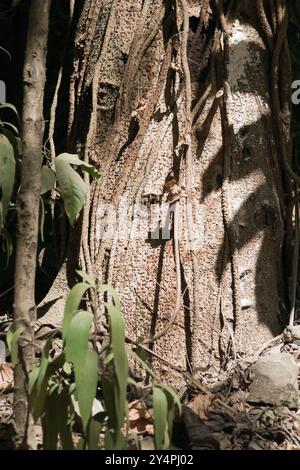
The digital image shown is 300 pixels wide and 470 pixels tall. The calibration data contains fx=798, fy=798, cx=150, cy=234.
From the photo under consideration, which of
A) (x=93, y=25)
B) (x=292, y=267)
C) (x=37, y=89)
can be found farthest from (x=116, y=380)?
(x=93, y=25)

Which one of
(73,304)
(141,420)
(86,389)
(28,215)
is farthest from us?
(141,420)

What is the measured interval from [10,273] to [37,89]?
2.86 metres

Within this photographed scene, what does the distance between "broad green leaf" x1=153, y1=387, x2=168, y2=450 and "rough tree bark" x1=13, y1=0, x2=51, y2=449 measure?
0.35m

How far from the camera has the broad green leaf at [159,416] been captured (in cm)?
205

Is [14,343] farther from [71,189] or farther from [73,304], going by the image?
[71,189]

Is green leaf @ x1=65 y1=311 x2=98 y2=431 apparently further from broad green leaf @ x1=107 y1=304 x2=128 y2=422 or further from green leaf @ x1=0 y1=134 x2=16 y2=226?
green leaf @ x1=0 y1=134 x2=16 y2=226

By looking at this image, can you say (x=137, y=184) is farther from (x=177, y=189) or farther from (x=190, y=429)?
(x=190, y=429)

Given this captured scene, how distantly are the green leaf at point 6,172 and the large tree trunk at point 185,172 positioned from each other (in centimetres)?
86

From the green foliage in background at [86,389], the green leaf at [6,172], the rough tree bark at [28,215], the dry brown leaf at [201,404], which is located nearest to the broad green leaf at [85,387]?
the green foliage in background at [86,389]

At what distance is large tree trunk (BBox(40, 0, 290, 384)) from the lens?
3133mm

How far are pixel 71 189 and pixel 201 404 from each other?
2.87ft

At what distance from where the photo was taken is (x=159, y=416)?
6.78 feet

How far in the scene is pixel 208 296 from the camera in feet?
10.3

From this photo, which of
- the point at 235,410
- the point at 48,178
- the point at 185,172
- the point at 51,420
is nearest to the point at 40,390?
the point at 51,420
